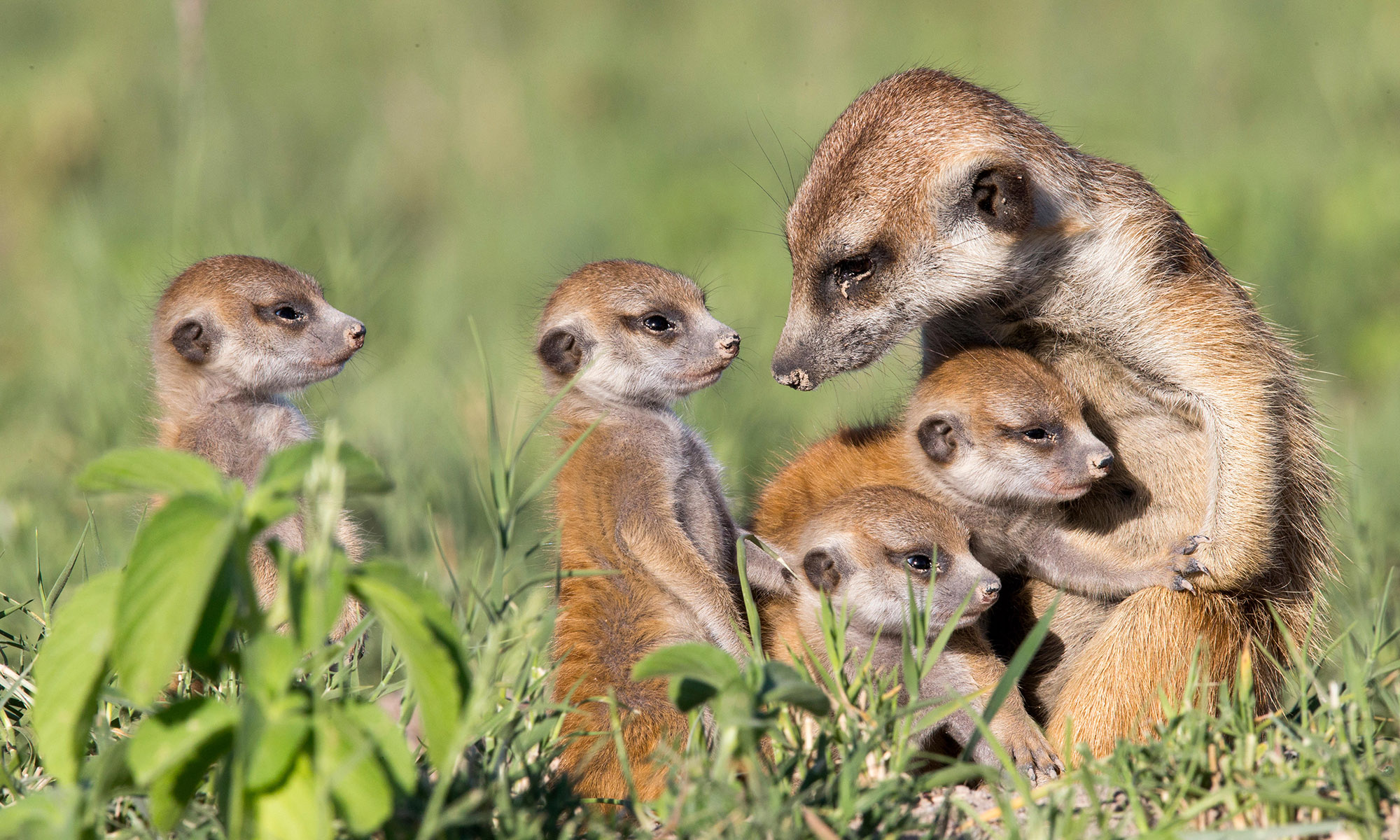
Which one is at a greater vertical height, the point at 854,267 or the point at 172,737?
the point at 854,267

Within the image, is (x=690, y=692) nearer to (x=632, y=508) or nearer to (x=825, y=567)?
(x=632, y=508)

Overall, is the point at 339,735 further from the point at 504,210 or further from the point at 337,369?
the point at 504,210

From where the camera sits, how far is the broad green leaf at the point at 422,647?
197 cm

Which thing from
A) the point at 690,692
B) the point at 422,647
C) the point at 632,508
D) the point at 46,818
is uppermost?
the point at 422,647

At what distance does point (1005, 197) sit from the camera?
3.72 metres

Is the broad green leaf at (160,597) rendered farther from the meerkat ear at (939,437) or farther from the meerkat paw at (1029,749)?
the meerkat ear at (939,437)

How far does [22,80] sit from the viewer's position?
11.2 meters

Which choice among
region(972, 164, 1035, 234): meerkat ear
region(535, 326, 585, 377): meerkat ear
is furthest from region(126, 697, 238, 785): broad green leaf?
region(972, 164, 1035, 234): meerkat ear

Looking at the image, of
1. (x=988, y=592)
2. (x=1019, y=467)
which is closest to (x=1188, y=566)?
(x=1019, y=467)

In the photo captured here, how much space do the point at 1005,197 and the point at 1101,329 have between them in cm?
49

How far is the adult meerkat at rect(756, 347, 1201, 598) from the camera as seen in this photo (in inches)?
147

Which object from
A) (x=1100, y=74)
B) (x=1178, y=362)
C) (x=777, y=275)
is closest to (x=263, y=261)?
(x=1178, y=362)

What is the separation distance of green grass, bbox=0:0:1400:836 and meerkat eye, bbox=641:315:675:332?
1.86 feet

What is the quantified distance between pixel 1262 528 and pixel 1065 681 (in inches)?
29.9
